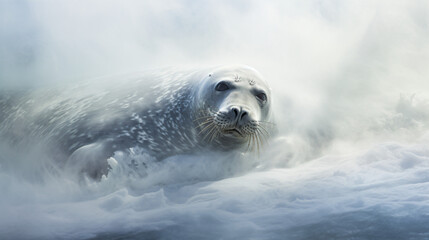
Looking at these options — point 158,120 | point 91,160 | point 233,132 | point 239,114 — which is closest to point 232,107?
point 239,114

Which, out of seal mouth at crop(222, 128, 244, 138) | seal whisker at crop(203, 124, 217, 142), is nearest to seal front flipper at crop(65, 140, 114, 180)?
seal whisker at crop(203, 124, 217, 142)

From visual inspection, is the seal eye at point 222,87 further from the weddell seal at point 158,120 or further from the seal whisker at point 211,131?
the seal whisker at point 211,131

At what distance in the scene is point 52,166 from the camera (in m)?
4.21

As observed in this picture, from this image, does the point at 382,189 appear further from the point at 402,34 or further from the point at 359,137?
the point at 402,34

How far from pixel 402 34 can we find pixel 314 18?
1.57 m

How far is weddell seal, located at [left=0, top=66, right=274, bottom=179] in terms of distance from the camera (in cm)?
392

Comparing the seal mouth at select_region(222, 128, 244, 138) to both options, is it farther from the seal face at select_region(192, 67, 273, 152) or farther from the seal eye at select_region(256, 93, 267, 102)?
the seal eye at select_region(256, 93, 267, 102)

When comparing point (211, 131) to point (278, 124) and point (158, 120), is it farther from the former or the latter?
point (278, 124)

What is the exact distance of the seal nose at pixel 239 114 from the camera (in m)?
3.69

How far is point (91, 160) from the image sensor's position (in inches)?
153

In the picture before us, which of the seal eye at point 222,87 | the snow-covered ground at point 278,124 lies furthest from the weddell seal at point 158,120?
the snow-covered ground at point 278,124

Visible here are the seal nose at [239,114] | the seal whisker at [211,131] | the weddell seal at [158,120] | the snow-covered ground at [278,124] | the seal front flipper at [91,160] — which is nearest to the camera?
the snow-covered ground at [278,124]

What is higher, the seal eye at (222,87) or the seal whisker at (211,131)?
the seal eye at (222,87)

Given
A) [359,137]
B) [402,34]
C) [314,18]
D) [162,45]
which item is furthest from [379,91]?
[162,45]
